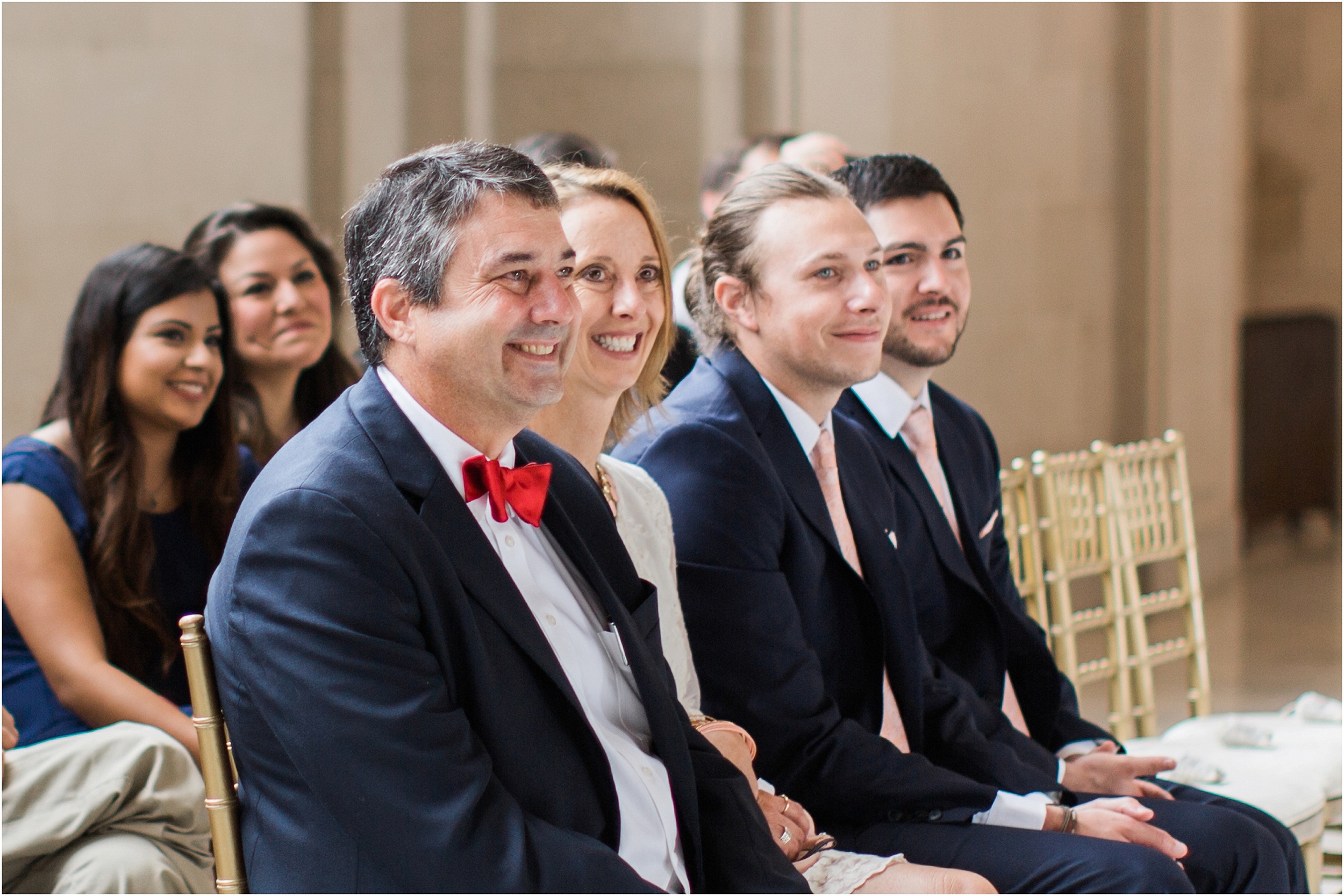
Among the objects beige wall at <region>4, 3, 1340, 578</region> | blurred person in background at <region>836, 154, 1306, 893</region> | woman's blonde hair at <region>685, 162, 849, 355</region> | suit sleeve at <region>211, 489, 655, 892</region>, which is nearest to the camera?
suit sleeve at <region>211, 489, 655, 892</region>

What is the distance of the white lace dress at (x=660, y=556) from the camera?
240 centimetres

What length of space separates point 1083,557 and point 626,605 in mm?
2306

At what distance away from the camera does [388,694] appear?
160 cm

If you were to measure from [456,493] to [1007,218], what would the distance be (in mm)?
6966

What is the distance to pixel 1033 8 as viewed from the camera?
8273mm

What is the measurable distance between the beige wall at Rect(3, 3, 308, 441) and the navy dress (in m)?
2.04

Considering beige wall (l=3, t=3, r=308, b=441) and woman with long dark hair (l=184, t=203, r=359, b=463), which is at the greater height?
beige wall (l=3, t=3, r=308, b=441)

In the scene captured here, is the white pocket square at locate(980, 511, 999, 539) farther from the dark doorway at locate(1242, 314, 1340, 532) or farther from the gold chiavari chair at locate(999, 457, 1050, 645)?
the dark doorway at locate(1242, 314, 1340, 532)

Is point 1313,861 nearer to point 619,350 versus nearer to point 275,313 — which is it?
point 619,350

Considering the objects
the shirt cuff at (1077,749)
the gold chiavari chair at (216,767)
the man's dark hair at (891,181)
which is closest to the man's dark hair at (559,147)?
the man's dark hair at (891,181)

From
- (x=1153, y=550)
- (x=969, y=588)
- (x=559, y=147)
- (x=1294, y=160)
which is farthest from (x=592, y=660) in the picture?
(x=1294, y=160)

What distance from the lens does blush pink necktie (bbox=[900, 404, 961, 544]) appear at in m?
3.24

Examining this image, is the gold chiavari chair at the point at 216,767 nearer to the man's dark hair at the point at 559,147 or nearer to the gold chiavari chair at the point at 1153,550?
the man's dark hair at the point at 559,147

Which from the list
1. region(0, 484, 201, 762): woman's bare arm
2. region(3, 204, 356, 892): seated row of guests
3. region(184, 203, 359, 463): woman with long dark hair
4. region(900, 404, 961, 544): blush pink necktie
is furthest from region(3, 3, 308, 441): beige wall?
region(900, 404, 961, 544): blush pink necktie
